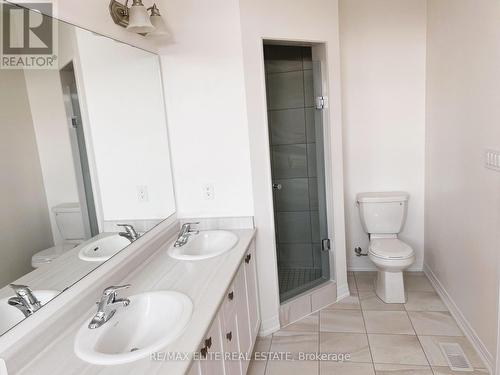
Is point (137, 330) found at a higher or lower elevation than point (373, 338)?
higher

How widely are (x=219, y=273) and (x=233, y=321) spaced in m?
0.27

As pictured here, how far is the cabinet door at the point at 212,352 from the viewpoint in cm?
133

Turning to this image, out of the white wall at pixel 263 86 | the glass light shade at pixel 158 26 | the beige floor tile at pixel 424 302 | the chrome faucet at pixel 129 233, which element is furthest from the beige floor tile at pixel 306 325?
the glass light shade at pixel 158 26

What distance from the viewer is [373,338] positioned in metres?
2.46

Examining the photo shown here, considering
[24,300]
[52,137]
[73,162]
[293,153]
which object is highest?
[52,137]

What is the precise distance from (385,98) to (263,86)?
1365 millimetres

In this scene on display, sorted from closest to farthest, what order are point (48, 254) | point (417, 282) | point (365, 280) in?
point (48, 254) < point (417, 282) < point (365, 280)

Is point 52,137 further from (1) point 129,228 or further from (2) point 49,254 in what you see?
(1) point 129,228

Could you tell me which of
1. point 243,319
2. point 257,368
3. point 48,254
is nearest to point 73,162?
point 48,254

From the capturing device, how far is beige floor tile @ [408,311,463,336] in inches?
96.5

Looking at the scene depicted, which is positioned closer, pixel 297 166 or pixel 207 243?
pixel 207 243

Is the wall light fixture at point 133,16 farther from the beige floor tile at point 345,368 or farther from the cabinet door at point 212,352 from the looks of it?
the beige floor tile at point 345,368

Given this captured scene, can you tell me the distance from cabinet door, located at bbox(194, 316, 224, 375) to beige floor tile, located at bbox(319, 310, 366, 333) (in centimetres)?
128

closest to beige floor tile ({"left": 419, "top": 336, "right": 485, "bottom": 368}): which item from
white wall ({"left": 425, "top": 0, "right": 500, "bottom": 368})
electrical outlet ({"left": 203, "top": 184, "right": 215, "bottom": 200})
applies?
white wall ({"left": 425, "top": 0, "right": 500, "bottom": 368})
